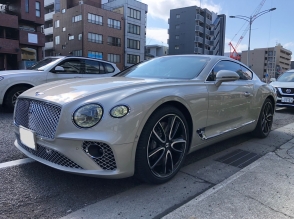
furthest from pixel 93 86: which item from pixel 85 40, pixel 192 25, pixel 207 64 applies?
pixel 192 25

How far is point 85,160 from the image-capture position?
2094mm

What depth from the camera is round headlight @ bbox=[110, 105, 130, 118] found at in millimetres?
2096

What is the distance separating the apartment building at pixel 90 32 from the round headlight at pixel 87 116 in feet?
115

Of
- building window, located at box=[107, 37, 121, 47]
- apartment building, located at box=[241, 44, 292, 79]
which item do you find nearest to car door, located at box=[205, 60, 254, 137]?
building window, located at box=[107, 37, 121, 47]

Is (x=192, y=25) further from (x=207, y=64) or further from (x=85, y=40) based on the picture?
(x=207, y=64)

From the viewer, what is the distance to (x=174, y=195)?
2.33 meters

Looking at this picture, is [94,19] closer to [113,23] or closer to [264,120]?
[113,23]

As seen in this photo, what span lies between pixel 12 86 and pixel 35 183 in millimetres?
4119

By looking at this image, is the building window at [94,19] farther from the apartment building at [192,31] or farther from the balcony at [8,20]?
the apartment building at [192,31]

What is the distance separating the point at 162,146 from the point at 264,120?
288 cm

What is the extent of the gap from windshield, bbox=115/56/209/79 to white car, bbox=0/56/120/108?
320cm

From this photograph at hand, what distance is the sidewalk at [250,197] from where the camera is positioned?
6.59 feet

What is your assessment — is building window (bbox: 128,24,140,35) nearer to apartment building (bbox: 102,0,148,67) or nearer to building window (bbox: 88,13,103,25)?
apartment building (bbox: 102,0,148,67)

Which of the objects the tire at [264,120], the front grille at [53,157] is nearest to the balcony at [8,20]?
the tire at [264,120]
